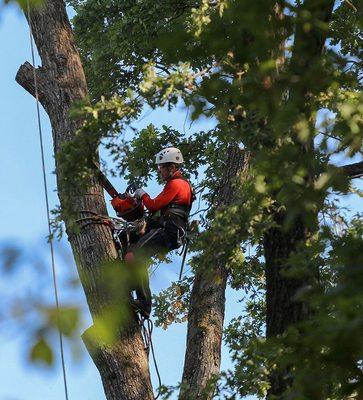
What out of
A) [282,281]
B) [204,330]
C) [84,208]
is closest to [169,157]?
[204,330]

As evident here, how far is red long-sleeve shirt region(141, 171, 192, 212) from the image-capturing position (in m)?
8.55

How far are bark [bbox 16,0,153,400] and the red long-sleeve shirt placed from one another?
98cm

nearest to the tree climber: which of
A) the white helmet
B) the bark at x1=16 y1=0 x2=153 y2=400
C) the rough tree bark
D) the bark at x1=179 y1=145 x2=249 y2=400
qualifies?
the white helmet

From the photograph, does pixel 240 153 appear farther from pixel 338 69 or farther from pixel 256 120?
pixel 338 69

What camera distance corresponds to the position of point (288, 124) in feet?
15.0

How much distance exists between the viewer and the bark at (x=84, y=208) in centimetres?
714

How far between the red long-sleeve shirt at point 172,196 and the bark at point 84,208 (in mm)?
979

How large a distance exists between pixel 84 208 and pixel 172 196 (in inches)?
54.1

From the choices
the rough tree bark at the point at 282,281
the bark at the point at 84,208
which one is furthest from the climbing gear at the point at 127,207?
the rough tree bark at the point at 282,281

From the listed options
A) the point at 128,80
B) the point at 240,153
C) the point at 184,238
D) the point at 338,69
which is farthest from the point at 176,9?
the point at 338,69

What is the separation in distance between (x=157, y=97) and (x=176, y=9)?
17.2 feet

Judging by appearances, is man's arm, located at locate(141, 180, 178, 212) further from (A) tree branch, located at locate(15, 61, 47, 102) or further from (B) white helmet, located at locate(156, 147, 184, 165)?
(A) tree branch, located at locate(15, 61, 47, 102)

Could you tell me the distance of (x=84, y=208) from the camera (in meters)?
7.45

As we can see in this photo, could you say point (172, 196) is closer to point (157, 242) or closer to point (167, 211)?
point (167, 211)
